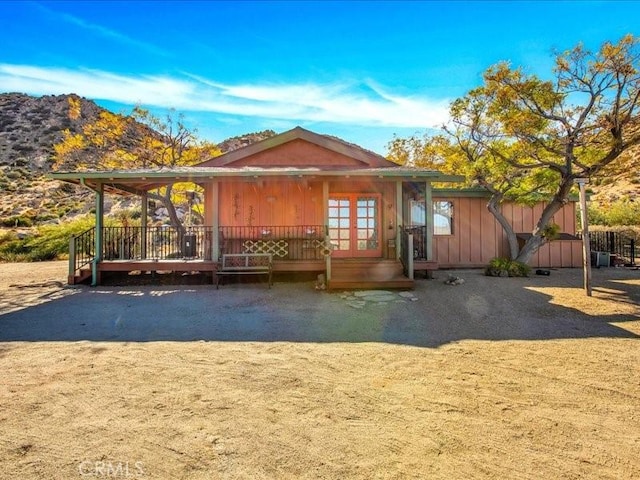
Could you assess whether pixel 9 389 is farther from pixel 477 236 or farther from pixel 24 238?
pixel 24 238

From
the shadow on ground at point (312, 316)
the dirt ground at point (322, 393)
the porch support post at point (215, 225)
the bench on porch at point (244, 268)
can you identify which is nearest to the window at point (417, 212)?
the shadow on ground at point (312, 316)

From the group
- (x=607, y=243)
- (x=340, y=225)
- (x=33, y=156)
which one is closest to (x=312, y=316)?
(x=340, y=225)

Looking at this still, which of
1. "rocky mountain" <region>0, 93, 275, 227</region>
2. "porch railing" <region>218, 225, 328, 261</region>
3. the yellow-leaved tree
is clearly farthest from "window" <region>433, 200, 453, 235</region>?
"rocky mountain" <region>0, 93, 275, 227</region>

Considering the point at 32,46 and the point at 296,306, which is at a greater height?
the point at 32,46

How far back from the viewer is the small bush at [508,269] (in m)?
10.3

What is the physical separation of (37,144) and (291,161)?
4350 centimetres

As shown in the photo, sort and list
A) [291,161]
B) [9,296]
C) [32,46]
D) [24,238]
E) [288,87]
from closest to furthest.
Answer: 1. [9,296]
2. [291,161]
3. [288,87]
4. [32,46]
5. [24,238]

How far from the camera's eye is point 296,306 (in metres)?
7.02

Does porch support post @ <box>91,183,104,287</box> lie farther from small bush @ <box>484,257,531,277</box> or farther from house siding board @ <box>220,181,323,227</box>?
small bush @ <box>484,257,531,277</box>

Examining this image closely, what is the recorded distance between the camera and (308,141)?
1196cm

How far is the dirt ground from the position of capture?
2.28 meters

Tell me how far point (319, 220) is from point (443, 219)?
4.72 meters

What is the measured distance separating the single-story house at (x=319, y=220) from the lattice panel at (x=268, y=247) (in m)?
0.03

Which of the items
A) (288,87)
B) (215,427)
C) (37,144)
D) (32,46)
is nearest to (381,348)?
(215,427)
